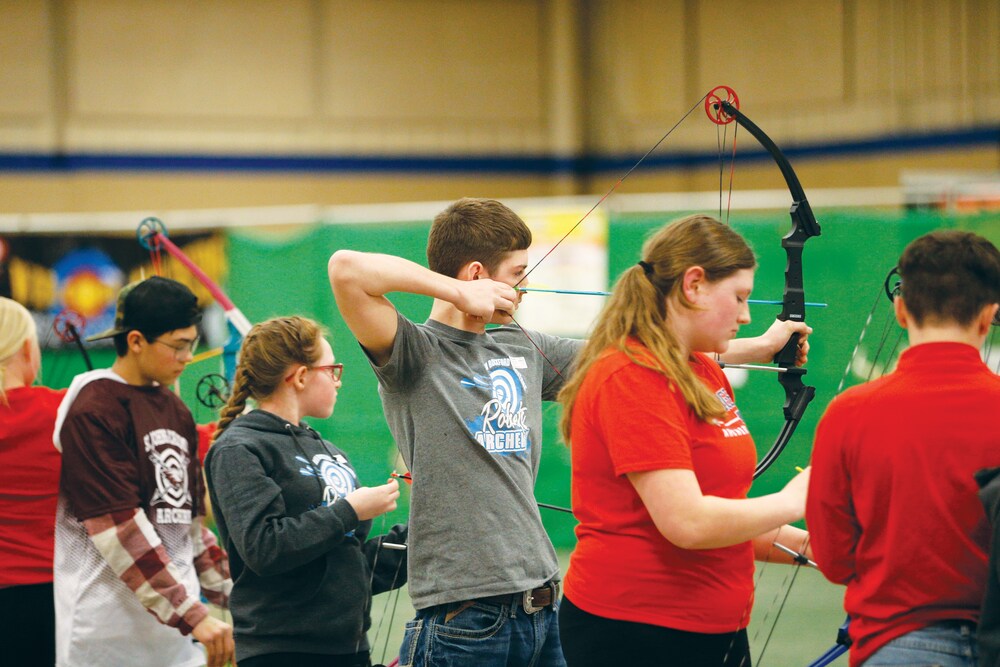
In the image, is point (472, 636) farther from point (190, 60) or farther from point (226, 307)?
point (190, 60)

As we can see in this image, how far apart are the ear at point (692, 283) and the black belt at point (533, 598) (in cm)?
60

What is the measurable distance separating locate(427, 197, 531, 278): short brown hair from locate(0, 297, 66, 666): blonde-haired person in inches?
44.9

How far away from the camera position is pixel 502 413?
203 centimetres

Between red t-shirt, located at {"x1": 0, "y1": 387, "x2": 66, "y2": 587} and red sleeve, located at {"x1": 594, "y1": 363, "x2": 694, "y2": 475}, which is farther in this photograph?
red t-shirt, located at {"x1": 0, "y1": 387, "x2": 66, "y2": 587}

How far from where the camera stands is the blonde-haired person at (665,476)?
1.63 meters

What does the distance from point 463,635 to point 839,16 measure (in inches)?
313

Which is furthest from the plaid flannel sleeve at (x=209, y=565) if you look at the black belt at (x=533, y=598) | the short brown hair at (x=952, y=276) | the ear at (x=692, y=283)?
the short brown hair at (x=952, y=276)

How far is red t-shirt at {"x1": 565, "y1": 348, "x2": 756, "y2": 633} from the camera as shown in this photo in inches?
65.4

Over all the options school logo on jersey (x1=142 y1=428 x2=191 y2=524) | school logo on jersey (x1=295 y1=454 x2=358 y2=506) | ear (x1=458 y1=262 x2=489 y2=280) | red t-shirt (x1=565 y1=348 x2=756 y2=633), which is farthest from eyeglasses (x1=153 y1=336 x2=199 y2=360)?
red t-shirt (x1=565 y1=348 x2=756 y2=633)

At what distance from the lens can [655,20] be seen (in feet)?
32.9

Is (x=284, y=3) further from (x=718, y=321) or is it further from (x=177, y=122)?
(x=718, y=321)

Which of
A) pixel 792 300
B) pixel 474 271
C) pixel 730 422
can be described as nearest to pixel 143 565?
pixel 474 271

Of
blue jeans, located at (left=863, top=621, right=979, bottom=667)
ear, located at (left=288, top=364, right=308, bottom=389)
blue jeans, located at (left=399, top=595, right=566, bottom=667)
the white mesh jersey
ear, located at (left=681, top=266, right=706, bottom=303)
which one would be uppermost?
ear, located at (left=681, top=266, right=706, bottom=303)

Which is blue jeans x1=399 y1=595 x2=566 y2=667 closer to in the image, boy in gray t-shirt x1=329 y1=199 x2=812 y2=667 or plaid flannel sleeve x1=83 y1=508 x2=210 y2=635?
boy in gray t-shirt x1=329 y1=199 x2=812 y2=667
